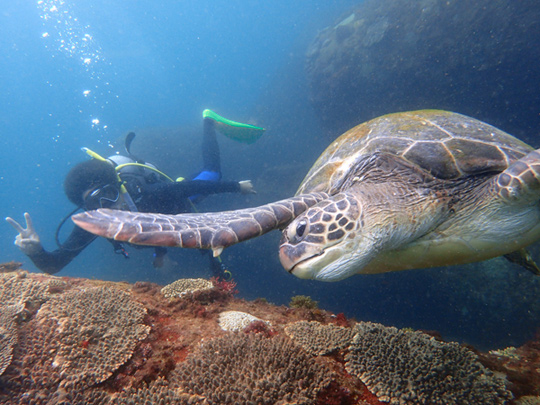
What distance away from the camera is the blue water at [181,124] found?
6730 millimetres

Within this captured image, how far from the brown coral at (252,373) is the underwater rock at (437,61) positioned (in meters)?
10.5

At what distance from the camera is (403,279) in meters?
7.13

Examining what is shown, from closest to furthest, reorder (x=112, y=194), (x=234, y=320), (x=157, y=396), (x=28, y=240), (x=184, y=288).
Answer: (x=157, y=396) < (x=234, y=320) < (x=184, y=288) < (x=28, y=240) < (x=112, y=194)

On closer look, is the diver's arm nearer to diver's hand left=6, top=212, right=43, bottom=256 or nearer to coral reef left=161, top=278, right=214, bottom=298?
diver's hand left=6, top=212, right=43, bottom=256

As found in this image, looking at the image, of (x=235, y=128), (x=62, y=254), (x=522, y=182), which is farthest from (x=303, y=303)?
(x=235, y=128)

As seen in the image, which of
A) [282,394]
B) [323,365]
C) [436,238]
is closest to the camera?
[282,394]

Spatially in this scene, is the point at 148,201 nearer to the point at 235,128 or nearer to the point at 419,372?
the point at 235,128

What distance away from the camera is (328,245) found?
5.57ft

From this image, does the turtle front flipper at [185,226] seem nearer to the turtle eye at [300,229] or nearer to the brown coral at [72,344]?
the turtle eye at [300,229]

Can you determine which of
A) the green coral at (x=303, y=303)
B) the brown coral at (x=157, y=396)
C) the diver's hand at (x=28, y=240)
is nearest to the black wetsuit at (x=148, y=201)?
the diver's hand at (x=28, y=240)

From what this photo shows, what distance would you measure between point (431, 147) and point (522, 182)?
725 millimetres

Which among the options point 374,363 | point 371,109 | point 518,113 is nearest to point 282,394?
point 374,363

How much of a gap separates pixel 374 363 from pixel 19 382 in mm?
2370

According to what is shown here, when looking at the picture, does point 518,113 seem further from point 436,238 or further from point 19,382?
point 19,382
